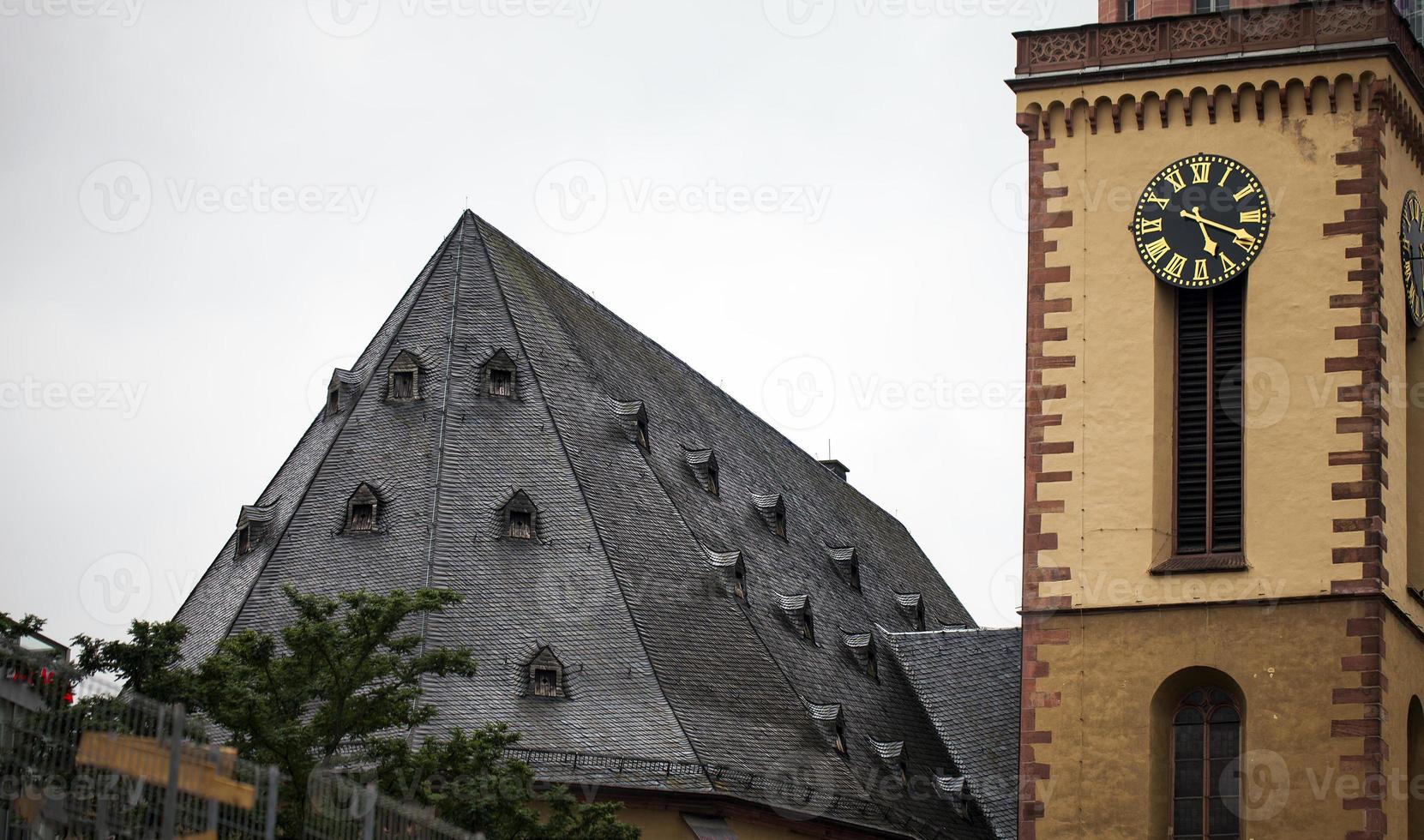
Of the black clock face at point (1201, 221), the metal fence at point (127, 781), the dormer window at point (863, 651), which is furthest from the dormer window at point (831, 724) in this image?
the metal fence at point (127, 781)

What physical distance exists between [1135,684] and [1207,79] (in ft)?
26.1

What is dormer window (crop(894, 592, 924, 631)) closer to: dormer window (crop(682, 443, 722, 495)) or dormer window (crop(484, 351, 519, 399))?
dormer window (crop(682, 443, 722, 495))

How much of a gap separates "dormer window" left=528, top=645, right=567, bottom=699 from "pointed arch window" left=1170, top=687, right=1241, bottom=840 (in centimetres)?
796

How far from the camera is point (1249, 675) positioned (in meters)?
33.2

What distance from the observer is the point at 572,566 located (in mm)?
37219

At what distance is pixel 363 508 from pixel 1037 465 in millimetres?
9419

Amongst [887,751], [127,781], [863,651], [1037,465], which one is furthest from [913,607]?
[127,781]

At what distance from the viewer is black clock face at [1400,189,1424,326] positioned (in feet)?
117

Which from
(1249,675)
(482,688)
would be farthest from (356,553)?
(1249,675)

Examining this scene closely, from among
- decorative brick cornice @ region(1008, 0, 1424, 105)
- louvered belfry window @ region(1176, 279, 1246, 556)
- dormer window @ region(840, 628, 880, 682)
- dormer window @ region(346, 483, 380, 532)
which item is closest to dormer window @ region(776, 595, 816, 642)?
dormer window @ region(840, 628, 880, 682)

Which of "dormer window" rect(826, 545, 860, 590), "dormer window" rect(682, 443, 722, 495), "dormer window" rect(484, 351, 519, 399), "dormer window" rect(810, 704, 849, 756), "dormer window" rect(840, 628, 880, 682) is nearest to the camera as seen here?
"dormer window" rect(810, 704, 849, 756)

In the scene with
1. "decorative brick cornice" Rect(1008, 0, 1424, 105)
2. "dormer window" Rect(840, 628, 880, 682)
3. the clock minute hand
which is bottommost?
"dormer window" Rect(840, 628, 880, 682)

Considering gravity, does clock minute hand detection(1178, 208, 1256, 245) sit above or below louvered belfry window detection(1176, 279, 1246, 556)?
above

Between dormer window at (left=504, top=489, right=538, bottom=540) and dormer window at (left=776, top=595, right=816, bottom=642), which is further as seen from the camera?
dormer window at (left=776, top=595, right=816, bottom=642)
